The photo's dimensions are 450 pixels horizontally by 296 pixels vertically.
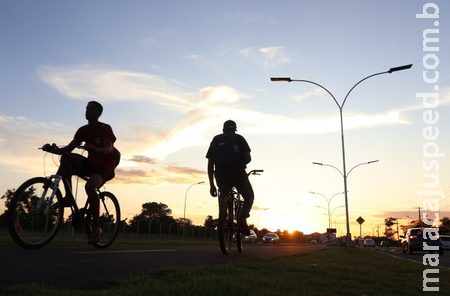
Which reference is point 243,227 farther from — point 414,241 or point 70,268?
point 414,241

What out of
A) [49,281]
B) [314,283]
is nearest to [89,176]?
[49,281]

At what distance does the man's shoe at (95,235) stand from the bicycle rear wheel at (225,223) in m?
2.05

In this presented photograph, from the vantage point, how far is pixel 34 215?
6348 mm

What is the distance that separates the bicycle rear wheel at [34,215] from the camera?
20.2 ft

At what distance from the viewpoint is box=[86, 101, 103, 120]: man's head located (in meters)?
7.05

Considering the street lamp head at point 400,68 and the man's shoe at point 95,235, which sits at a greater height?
the street lamp head at point 400,68

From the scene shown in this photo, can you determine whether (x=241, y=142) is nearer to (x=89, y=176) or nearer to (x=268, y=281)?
(x=89, y=176)

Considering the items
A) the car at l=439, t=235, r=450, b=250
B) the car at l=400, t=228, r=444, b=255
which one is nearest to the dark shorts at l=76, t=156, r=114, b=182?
the car at l=400, t=228, r=444, b=255

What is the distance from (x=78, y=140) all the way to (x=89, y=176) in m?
0.53

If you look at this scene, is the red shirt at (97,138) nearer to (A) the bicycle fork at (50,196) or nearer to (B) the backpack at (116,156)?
(B) the backpack at (116,156)

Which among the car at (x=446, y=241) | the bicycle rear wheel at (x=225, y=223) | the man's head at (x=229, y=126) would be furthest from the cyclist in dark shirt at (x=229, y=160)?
the car at (x=446, y=241)

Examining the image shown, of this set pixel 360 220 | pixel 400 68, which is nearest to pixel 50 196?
pixel 400 68

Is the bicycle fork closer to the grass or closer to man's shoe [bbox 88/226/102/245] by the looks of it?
man's shoe [bbox 88/226/102/245]

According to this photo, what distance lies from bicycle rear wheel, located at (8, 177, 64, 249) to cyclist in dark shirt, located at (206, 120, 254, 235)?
285 centimetres
